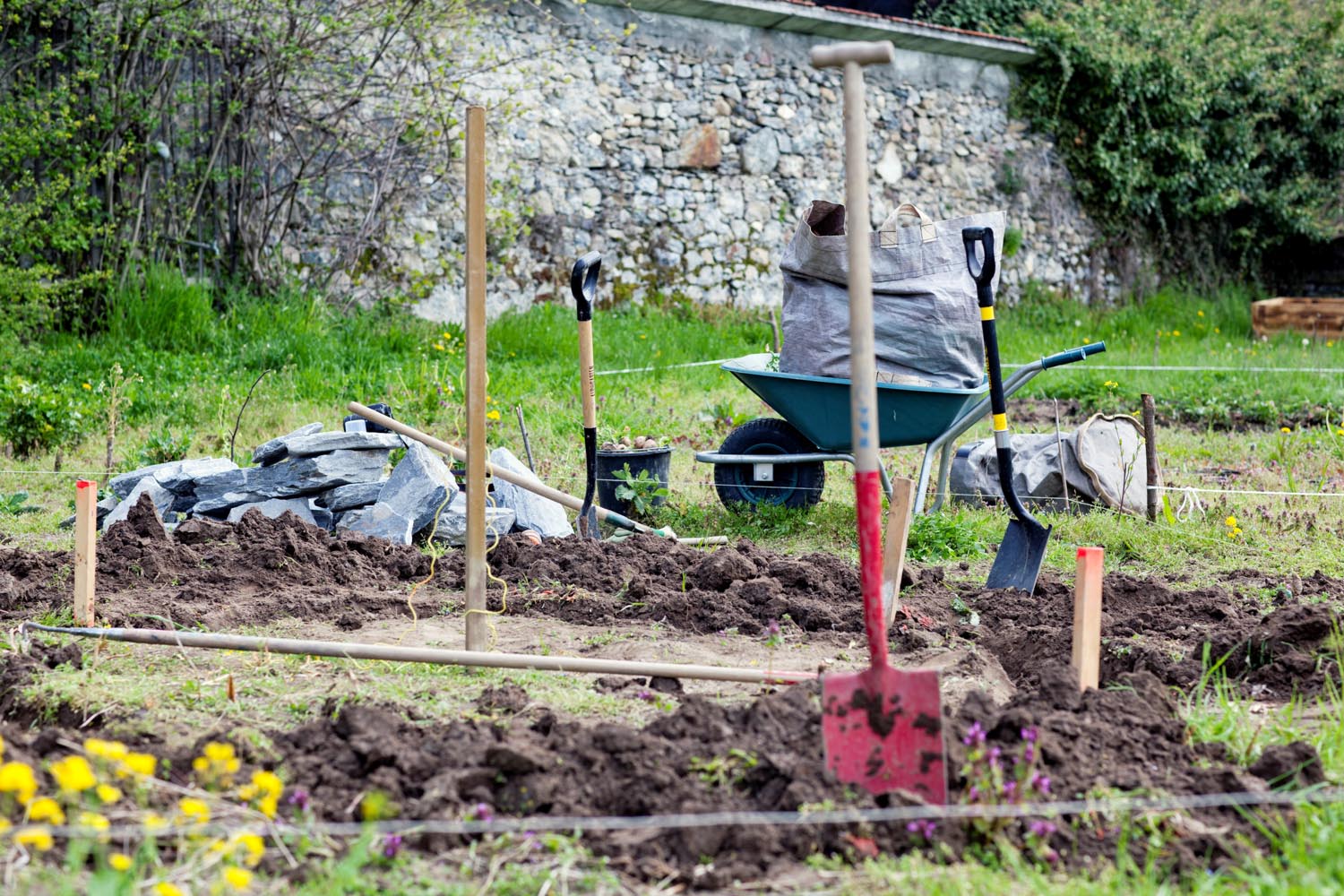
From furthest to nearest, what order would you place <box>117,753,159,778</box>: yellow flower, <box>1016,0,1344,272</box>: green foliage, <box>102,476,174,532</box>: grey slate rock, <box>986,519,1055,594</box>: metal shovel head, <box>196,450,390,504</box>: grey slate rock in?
<box>1016,0,1344,272</box>: green foliage < <box>196,450,390,504</box>: grey slate rock < <box>102,476,174,532</box>: grey slate rock < <box>986,519,1055,594</box>: metal shovel head < <box>117,753,159,778</box>: yellow flower

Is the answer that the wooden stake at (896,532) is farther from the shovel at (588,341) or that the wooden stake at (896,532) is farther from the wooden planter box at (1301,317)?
the wooden planter box at (1301,317)

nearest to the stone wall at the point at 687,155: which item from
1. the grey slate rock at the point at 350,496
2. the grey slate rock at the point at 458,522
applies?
the grey slate rock at the point at 350,496

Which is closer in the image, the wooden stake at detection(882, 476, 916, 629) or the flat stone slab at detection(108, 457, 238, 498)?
the wooden stake at detection(882, 476, 916, 629)

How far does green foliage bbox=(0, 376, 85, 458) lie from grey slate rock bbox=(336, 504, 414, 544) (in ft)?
7.49

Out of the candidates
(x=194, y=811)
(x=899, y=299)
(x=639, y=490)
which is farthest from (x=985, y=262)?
(x=194, y=811)

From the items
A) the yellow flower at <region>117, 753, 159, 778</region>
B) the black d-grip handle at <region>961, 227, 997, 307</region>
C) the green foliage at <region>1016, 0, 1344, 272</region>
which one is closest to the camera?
the yellow flower at <region>117, 753, 159, 778</region>

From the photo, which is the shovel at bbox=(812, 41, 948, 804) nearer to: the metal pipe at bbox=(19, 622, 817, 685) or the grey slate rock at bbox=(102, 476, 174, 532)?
the metal pipe at bbox=(19, 622, 817, 685)

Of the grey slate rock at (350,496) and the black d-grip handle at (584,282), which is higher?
the black d-grip handle at (584,282)

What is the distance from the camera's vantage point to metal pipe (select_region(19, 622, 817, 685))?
2.71 meters

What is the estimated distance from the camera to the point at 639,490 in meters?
4.98

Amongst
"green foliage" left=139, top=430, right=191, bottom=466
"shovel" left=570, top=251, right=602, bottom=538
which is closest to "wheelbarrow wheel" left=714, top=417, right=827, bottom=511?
"shovel" left=570, top=251, right=602, bottom=538

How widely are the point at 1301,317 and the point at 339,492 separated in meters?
10.1

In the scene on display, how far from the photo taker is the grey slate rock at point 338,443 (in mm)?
4777

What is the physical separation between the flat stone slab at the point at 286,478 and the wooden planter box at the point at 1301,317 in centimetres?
981
